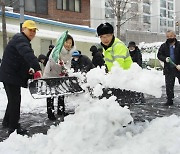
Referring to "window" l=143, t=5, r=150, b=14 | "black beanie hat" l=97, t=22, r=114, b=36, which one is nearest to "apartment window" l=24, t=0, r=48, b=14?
"black beanie hat" l=97, t=22, r=114, b=36

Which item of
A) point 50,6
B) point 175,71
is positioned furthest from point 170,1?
point 175,71

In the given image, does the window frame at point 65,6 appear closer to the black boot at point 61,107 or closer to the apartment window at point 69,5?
the apartment window at point 69,5

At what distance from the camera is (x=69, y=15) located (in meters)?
27.9

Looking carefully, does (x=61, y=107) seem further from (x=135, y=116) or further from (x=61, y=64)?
(x=135, y=116)

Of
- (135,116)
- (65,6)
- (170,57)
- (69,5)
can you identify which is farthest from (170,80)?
(69,5)

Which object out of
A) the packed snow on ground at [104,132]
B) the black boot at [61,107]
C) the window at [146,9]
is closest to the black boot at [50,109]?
the black boot at [61,107]

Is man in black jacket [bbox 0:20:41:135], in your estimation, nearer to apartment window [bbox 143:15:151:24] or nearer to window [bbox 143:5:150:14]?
apartment window [bbox 143:15:151:24]

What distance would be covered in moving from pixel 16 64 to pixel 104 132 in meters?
1.78

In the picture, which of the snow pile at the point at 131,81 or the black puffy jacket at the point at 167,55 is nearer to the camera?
the snow pile at the point at 131,81

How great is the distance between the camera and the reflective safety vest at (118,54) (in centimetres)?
442

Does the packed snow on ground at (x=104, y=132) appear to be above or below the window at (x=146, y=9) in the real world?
below

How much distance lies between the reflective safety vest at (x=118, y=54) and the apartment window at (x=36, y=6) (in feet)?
68.7

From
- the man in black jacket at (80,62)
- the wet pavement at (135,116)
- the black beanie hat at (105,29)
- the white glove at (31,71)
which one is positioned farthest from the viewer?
the man in black jacket at (80,62)

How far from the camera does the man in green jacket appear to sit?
443 centimetres
